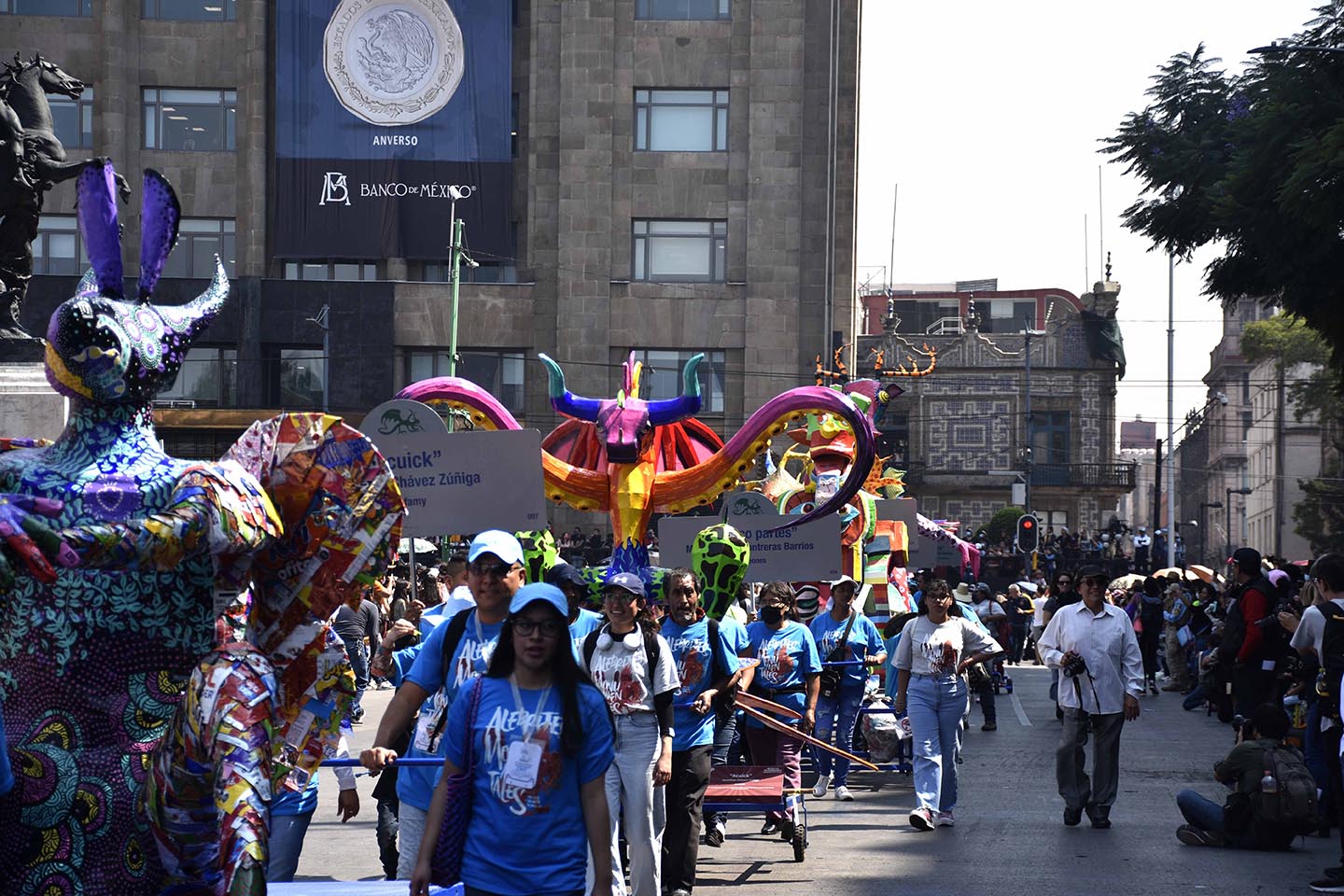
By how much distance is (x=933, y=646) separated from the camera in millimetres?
13703

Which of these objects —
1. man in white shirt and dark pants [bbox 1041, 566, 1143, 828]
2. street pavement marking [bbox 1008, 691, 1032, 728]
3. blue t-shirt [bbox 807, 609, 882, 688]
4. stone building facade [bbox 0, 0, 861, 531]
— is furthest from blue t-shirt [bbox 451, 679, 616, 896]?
stone building facade [bbox 0, 0, 861, 531]

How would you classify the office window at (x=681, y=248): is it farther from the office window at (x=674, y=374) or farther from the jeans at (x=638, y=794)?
the jeans at (x=638, y=794)

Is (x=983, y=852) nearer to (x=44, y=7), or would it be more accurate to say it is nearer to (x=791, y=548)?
(x=791, y=548)

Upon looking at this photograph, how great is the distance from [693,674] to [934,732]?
393 cm

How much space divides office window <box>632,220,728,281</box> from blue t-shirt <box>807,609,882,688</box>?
32983 millimetres

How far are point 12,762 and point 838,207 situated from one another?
5029cm

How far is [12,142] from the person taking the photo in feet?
48.4

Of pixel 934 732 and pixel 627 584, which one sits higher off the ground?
pixel 627 584

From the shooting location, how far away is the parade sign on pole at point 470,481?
1045 centimetres

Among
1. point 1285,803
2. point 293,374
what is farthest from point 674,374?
point 1285,803

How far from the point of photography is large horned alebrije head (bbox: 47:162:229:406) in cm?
488

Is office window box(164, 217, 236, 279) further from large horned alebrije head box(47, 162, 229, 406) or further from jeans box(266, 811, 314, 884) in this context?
large horned alebrije head box(47, 162, 229, 406)

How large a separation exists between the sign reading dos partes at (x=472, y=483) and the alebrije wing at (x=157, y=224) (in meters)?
5.15

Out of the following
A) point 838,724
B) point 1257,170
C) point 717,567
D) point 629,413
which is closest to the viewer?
point 717,567
